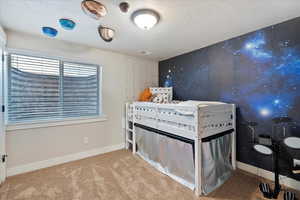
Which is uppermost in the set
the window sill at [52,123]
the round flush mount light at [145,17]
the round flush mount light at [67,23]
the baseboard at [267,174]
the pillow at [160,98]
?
the round flush mount light at [67,23]

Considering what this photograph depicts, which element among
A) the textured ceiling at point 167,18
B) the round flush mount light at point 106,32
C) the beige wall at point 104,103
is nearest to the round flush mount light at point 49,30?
the textured ceiling at point 167,18

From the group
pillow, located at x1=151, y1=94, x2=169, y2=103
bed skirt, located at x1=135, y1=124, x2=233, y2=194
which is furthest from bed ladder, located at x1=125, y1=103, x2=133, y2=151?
bed skirt, located at x1=135, y1=124, x2=233, y2=194

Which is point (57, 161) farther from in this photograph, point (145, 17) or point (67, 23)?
point (145, 17)

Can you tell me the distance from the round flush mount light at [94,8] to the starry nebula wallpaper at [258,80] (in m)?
1.96

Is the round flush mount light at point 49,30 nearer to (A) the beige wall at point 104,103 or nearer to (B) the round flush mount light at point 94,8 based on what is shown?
(A) the beige wall at point 104,103

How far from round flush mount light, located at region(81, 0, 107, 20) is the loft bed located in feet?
4.63

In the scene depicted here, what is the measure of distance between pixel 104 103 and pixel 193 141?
1949 mm

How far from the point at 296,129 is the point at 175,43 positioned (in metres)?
2.09

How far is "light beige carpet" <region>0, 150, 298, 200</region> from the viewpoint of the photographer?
167 cm

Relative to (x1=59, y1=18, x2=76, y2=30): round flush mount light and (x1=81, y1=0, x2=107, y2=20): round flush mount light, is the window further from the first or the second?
(x1=81, y1=0, x2=107, y2=20): round flush mount light

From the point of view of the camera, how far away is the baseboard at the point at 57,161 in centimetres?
211

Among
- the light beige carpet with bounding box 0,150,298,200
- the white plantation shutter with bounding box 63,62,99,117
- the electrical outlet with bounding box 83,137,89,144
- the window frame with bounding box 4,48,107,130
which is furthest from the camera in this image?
the electrical outlet with bounding box 83,137,89,144

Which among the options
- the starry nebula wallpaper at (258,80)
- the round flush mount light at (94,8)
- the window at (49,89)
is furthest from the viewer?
the window at (49,89)

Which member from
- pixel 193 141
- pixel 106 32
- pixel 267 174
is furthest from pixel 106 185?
pixel 267 174
